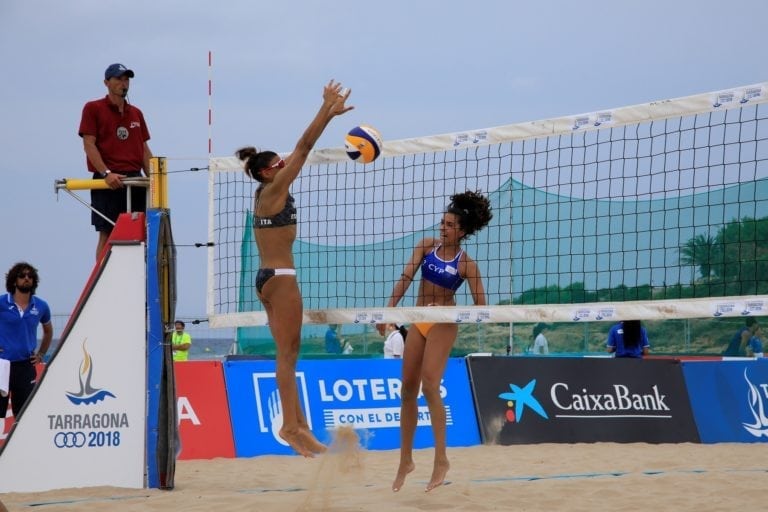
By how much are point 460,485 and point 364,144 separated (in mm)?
2318

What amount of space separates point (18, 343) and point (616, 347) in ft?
22.9

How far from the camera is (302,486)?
7547mm

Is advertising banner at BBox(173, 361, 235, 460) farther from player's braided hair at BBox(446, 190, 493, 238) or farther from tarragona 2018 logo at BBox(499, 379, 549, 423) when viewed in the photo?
player's braided hair at BBox(446, 190, 493, 238)

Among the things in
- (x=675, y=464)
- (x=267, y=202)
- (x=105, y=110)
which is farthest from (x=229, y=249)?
(x=675, y=464)

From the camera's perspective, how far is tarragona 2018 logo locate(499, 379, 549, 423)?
419 inches

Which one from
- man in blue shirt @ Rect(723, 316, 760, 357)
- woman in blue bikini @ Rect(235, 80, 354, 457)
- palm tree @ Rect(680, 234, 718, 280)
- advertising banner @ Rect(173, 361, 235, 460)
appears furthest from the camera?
man in blue shirt @ Rect(723, 316, 760, 357)

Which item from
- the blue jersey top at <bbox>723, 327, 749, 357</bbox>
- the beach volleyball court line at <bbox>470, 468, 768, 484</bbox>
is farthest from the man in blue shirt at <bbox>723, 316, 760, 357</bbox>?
the beach volleyball court line at <bbox>470, 468, 768, 484</bbox>

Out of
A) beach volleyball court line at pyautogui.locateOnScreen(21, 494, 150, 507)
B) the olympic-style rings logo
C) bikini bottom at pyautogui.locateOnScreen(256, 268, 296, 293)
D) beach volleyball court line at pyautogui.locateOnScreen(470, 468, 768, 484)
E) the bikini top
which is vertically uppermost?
the bikini top

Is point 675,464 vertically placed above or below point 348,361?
below

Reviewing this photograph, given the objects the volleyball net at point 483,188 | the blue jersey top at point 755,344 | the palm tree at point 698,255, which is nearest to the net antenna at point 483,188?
the volleyball net at point 483,188

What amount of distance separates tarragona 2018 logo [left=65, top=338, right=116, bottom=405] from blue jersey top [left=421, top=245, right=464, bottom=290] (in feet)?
7.48

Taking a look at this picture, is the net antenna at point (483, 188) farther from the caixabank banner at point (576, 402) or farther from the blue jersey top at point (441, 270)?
the caixabank banner at point (576, 402)

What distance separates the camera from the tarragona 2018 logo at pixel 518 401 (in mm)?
10633

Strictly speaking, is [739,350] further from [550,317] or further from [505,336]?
Result: [550,317]
